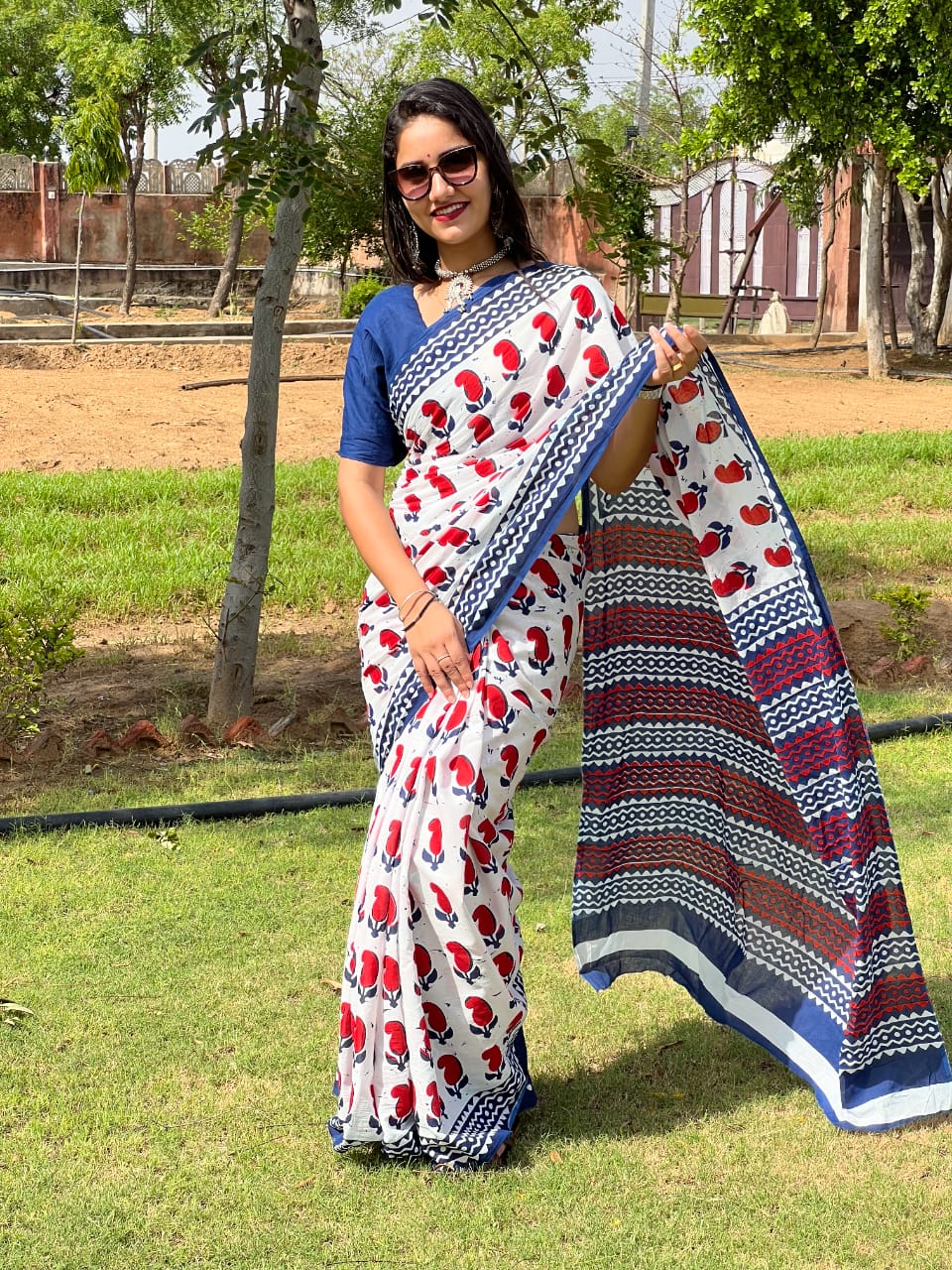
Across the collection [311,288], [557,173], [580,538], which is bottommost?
[580,538]

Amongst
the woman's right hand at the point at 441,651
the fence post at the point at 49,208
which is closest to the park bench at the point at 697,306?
the fence post at the point at 49,208

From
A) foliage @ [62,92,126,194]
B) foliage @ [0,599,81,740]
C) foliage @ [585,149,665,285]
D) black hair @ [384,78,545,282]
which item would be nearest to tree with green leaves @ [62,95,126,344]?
foliage @ [62,92,126,194]

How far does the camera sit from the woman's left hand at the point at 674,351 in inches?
96.5

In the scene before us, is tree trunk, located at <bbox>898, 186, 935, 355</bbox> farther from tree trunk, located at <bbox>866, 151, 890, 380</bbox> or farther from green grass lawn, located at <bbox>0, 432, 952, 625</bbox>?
green grass lawn, located at <bbox>0, 432, 952, 625</bbox>

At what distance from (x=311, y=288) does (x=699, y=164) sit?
11824 millimetres

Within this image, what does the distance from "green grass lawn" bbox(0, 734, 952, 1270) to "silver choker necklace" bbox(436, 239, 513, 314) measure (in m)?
1.52

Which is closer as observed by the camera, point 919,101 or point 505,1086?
point 505,1086

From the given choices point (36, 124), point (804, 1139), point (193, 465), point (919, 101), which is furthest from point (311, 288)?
point (804, 1139)

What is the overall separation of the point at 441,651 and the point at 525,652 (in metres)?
0.15

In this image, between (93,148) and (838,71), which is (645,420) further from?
(93,148)

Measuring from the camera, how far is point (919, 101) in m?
14.3

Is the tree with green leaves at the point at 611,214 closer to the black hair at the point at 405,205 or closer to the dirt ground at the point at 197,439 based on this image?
the black hair at the point at 405,205

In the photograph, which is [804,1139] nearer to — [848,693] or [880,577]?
[848,693]

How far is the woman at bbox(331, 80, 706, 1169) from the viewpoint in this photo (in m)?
2.51
